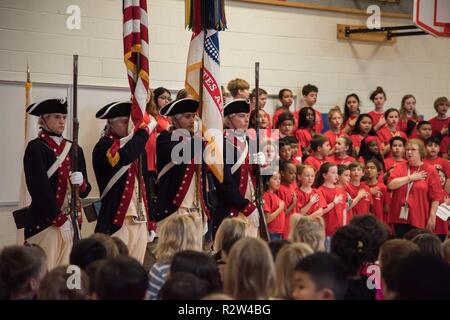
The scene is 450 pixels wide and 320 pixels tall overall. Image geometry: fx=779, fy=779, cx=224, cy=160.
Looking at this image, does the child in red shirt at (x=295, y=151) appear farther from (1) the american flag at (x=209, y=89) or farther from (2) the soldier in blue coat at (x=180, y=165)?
(2) the soldier in blue coat at (x=180, y=165)

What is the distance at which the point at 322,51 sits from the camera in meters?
9.80

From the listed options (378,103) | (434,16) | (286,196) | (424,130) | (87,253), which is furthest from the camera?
(378,103)

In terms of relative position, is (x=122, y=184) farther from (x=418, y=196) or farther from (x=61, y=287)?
(x=418, y=196)

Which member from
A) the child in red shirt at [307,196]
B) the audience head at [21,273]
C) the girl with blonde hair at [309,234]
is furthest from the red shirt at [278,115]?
the audience head at [21,273]

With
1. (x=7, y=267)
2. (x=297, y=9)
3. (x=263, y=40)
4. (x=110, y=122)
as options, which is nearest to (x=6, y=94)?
(x=110, y=122)

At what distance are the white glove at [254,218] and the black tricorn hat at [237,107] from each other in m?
0.86

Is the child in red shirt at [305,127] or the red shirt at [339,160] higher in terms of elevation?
the child in red shirt at [305,127]

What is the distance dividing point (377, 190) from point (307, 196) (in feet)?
3.36

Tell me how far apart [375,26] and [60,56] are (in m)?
4.22

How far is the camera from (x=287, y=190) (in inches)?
280

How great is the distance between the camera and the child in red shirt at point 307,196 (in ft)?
23.3

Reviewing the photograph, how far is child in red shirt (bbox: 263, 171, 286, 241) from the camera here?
22.8ft

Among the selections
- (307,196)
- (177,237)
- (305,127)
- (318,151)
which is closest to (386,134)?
(305,127)
